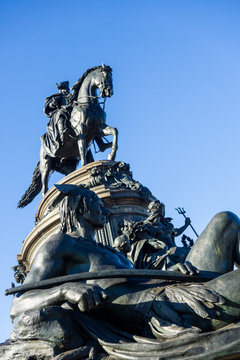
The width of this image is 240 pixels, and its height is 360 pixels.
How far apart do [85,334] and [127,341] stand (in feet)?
1.04

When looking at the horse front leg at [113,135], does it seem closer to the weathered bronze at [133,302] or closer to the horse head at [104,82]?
the horse head at [104,82]

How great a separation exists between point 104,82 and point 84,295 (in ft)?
41.7

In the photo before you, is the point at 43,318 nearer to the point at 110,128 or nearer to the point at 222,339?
the point at 222,339

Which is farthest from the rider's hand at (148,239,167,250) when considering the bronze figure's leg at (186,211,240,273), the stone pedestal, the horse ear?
the bronze figure's leg at (186,211,240,273)

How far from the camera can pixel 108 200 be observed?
9.68m

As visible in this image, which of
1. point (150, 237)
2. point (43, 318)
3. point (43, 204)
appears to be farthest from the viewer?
point (43, 204)

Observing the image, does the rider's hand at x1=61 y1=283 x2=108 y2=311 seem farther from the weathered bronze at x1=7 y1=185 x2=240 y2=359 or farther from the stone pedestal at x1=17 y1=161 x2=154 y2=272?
the stone pedestal at x1=17 y1=161 x2=154 y2=272

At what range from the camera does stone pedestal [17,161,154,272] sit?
9438 mm

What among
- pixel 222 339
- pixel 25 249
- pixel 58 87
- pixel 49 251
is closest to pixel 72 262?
pixel 49 251

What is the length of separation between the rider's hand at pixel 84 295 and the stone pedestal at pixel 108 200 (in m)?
4.71

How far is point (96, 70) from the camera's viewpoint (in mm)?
16875

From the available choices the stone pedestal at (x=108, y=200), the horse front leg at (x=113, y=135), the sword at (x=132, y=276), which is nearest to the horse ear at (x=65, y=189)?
the sword at (x=132, y=276)

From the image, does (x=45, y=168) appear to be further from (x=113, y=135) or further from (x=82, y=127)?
(x=113, y=135)

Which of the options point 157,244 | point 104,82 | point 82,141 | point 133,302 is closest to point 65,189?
point 133,302
